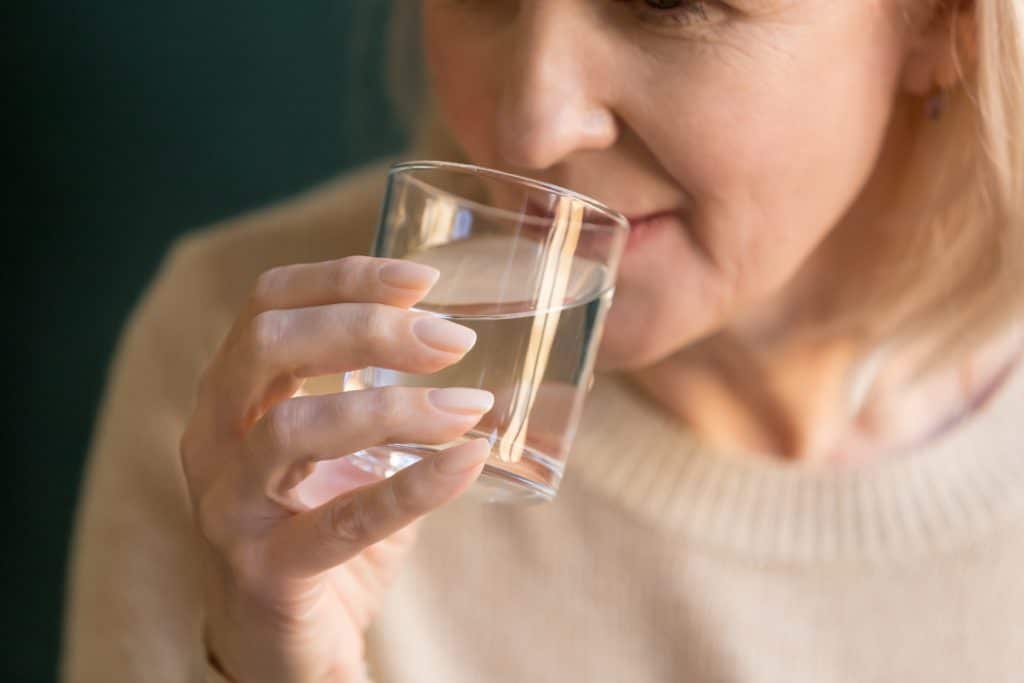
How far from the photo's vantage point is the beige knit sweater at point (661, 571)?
140 centimetres

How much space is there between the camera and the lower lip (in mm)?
1126

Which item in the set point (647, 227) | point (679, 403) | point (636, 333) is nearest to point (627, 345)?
point (636, 333)

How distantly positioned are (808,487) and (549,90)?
0.67 metres

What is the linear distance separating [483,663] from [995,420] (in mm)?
687

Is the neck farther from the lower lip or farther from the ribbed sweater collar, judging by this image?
the lower lip

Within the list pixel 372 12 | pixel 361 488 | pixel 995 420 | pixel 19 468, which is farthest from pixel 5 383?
pixel 995 420

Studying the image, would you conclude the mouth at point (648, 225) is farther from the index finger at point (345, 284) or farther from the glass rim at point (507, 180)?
the index finger at point (345, 284)

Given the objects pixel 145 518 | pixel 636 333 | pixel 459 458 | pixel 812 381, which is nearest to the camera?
pixel 459 458

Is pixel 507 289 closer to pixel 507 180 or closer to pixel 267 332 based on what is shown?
pixel 507 180

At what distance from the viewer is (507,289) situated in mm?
894

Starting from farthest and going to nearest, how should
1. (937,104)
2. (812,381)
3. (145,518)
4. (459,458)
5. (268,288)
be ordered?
1. (812,381)
2. (145,518)
3. (937,104)
4. (268,288)
5. (459,458)

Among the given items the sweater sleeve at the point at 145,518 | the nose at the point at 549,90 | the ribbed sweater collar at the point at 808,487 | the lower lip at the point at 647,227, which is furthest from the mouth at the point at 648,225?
the sweater sleeve at the point at 145,518

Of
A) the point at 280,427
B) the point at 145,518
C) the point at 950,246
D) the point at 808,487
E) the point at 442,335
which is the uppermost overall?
the point at 950,246

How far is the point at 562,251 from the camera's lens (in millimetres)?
903
